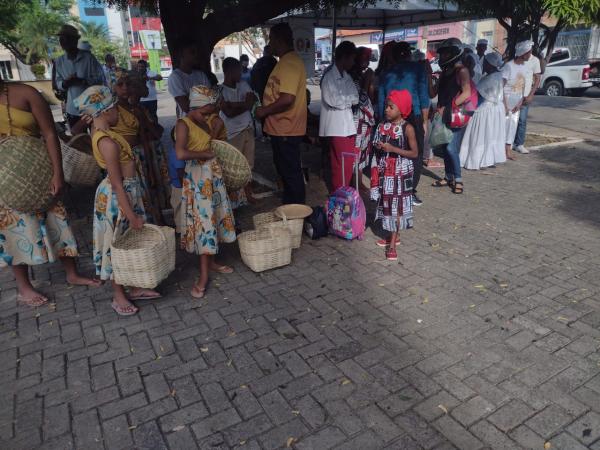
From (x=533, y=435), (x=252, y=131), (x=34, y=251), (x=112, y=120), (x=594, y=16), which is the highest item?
(x=594, y=16)

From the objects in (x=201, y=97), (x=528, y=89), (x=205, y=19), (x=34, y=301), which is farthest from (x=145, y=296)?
(x=528, y=89)

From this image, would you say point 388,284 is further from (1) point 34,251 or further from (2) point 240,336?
(1) point 34,251

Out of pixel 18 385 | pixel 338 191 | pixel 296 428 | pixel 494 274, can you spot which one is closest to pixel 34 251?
pixel 18 385

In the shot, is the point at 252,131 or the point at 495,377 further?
the point at 252,131

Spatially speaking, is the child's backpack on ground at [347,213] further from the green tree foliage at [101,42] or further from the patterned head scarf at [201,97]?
the green tree foliage at [101,42]

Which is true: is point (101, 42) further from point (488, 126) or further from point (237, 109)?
point (488, 126)

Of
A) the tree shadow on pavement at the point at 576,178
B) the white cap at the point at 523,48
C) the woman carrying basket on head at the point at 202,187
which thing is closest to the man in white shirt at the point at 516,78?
the white cap at the point at 523,48

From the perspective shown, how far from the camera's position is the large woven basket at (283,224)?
4.55 meters

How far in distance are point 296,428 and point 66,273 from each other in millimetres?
2981

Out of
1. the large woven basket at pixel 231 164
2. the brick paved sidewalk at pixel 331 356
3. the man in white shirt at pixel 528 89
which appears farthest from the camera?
the man in white shirt at pixel 528 89

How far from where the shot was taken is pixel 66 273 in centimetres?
442

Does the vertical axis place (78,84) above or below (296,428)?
above

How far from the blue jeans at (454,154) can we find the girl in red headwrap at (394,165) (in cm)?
249

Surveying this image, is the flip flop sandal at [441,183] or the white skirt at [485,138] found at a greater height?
the white skirt at [485,138]
